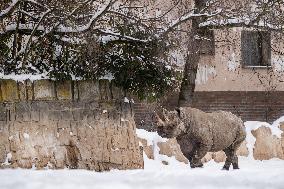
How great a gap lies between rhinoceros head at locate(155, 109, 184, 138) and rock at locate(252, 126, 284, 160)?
7207mm

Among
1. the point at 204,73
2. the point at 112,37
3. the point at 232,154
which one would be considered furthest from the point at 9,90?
the point at 204,73

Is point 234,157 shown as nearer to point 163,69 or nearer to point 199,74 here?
point 163,69

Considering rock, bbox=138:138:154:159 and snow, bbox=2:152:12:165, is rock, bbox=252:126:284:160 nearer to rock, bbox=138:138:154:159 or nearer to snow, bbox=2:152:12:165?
rock, bbox=138:138:154:159

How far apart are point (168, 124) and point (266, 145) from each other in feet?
25.0

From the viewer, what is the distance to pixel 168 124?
915 cm

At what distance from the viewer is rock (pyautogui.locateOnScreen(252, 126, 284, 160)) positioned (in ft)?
52.7

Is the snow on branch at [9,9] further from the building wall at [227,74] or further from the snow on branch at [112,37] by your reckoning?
the building wall at [227,74]

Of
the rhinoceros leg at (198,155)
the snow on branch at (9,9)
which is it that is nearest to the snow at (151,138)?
the rhinoceros leg at (198,155)

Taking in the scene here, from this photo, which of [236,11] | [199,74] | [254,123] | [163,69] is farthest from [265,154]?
[163,69]

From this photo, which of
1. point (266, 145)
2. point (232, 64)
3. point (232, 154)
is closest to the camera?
point (232, 154)

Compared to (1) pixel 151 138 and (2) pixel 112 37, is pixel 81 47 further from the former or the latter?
(1) pixel 151 138

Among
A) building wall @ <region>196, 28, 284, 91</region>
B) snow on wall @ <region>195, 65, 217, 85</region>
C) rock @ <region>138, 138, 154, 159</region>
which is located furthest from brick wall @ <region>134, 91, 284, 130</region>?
rock @ <region>138, 138, 154, 159</region>

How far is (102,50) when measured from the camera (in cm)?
829

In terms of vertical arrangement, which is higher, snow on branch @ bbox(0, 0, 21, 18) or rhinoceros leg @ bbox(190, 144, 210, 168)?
snow on branch @ bbox(0, 0, 21, 18)
